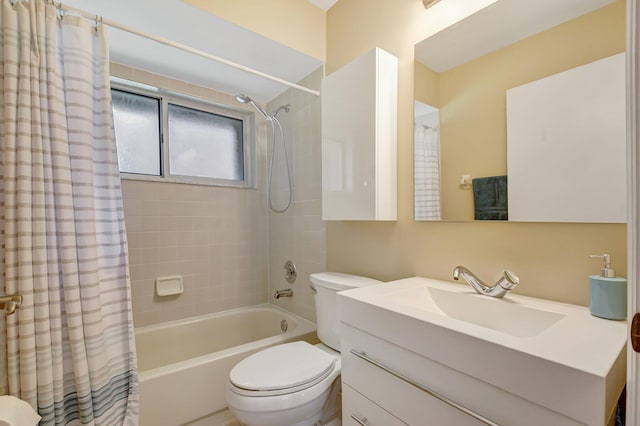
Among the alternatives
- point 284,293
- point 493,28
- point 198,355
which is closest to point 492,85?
point 493,28

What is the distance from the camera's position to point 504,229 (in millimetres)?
1120

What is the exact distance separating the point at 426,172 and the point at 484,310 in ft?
2.15

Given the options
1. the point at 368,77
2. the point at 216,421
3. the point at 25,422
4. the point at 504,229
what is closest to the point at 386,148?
the point at 368,77

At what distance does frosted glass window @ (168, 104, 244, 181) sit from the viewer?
2262 mm

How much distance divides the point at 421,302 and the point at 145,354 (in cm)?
186

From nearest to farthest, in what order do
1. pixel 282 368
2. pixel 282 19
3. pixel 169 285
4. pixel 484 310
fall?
pixel 484 310 → pixel 282 368 → pixel 282 19 → pixel 169 285

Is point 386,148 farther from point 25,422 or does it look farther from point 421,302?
point 25,422

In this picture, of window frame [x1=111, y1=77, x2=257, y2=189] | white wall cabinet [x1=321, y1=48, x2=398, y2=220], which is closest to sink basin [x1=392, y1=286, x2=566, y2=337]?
white wall cabinet [x1=321, y1=48, x2=398, y2=220]

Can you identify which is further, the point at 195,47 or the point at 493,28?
the point at 195,47

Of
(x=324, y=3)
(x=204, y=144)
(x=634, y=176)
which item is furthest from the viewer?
(x=204, y=144)

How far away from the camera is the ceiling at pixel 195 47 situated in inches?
59.8

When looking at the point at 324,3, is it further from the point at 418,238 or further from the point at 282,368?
the point at 282,368

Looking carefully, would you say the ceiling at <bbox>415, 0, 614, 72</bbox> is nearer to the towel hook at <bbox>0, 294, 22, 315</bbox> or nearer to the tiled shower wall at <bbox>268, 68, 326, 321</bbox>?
the tiled shower wall at <bbox>268, 68, 326, 321</bbox>

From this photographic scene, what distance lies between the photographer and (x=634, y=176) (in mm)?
486
